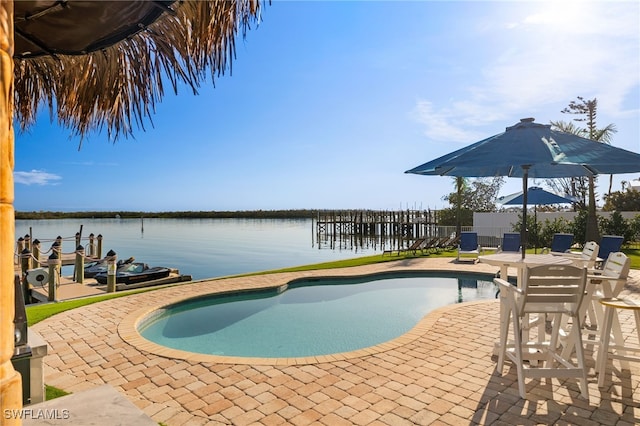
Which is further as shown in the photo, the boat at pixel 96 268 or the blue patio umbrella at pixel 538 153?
the boat at pixel 96 268

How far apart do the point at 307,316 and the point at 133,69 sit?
4.99 metres

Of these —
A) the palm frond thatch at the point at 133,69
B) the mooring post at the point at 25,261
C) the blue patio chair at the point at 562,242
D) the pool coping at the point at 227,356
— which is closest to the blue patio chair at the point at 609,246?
the blue patio chair at the point at 562,242

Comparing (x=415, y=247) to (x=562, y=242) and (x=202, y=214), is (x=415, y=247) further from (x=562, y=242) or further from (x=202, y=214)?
(x=202, y=214)

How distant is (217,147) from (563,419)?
25.0 m

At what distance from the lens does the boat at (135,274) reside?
1059 cm

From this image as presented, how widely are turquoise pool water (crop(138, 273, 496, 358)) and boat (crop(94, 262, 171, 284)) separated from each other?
4563mm

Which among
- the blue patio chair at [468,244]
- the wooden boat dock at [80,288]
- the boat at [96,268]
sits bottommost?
the wooden boat dock at [80,288]

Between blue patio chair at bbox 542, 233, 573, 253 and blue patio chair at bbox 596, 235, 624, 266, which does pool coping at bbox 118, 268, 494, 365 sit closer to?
blue patio chair at bbox 596, 235, 624, 266

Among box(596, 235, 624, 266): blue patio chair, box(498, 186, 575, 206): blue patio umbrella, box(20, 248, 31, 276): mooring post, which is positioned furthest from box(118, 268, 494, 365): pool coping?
box(20, 248, 31, 276): mooring post

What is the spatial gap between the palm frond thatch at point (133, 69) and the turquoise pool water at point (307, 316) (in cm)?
335

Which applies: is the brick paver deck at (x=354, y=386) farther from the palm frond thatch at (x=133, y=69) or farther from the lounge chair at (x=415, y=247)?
the lounge chair at (x=415, y=247)

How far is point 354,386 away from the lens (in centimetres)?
321

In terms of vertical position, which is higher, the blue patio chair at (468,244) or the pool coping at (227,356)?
the blue patio chair at (468,244)

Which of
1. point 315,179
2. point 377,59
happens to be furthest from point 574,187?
point 377,59
